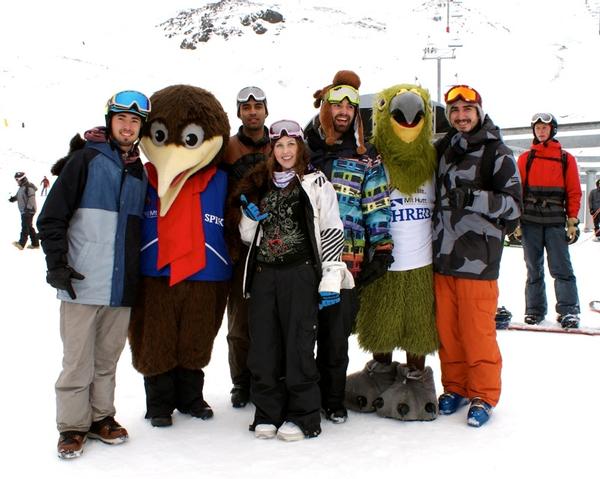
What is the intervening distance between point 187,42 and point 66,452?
133ft

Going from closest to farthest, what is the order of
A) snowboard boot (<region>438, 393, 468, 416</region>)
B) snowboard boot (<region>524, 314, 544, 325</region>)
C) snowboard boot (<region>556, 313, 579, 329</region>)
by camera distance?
snowboard boot (<region>438, 393, 468, 416</region>)
snowboard boot (<region>556, 313, 579, 329</region>)
snowboard boot (<region>524, 314, 544, 325</region>)

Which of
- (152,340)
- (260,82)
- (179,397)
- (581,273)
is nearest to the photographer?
(152,340)

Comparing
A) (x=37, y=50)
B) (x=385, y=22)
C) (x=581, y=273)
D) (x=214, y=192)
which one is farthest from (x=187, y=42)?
(x=214, y=192)

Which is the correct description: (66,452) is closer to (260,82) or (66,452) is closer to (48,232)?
(48,232)

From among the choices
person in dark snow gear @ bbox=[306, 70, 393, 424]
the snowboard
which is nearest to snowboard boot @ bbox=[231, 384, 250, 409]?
person in dark snow gear @ bbox=[306, 70, 393, 424]

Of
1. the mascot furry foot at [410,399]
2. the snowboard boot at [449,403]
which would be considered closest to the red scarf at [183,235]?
the mascot furry foot at [410,399]

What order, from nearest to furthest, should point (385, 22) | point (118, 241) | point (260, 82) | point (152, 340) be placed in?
point (118, 241) < point (152, 340) < point (260, 82) < point (385, 22)

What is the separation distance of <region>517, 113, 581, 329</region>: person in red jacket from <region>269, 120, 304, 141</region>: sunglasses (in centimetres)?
298

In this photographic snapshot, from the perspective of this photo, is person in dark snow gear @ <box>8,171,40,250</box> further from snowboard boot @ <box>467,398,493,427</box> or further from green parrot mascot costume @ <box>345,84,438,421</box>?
snowboard boot @ <box>467,398,493,427</box>

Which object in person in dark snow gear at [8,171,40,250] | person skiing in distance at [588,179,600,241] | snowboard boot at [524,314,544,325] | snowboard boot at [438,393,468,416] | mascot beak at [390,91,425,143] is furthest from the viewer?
person skiing in distance at [588,179,600,241]

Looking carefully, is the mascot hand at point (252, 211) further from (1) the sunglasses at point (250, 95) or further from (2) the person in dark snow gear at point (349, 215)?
(1) the sunglasses at point (250, 95)

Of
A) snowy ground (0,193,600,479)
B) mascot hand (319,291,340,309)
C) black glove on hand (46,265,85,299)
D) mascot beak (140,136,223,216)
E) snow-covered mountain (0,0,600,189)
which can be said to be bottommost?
snowy ground (0,193,600,479)

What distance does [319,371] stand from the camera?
301 cm

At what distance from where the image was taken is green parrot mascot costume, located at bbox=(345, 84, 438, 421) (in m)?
2.97
